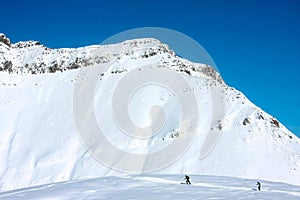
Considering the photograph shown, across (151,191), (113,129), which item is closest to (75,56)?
(113,129)

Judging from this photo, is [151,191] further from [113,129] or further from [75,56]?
[75,56]

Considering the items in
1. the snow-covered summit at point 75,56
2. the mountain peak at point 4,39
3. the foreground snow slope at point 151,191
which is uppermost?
the mountain peak at point 4,39

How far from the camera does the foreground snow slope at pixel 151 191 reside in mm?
17000

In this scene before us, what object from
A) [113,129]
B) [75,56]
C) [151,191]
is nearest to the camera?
[151,191]

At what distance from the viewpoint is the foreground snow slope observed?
17.0 m

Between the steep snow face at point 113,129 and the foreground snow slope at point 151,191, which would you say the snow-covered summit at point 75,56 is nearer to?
the steep snow face at point 113,129

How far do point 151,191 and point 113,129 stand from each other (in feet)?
94.0

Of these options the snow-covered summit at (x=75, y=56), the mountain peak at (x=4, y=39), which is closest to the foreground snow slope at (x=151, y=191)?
the snow-covered summit at (x=75, y=56)

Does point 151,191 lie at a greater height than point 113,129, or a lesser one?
lesser

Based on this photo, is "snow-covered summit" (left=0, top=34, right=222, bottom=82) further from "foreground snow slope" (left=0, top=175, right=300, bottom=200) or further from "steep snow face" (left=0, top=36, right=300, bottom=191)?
"foreground snow slope" (left=0, top=175, right=300, bottom=200)

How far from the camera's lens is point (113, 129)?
153 feet

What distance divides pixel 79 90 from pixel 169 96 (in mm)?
15165

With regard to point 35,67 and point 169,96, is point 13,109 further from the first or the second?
→ point 169,96

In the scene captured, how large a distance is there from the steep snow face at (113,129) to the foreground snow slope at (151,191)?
14868 mm
